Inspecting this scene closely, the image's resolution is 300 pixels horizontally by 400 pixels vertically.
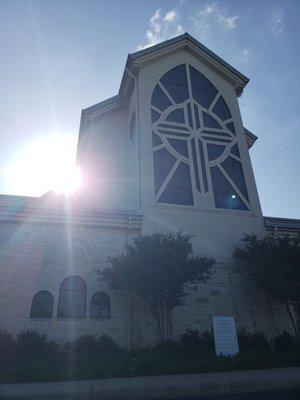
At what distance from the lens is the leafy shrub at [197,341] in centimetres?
1328

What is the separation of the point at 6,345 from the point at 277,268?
11907 mm

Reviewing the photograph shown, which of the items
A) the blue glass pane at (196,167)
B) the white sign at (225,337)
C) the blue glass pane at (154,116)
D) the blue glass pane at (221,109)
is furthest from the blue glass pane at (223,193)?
the white sign at (225,337)

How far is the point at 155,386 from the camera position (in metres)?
8.31

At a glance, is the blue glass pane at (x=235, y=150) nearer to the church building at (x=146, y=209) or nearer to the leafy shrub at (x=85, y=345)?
the church building at (x=146, y=209)

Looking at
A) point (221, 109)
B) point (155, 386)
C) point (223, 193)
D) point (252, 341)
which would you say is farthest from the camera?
point (221, 109)

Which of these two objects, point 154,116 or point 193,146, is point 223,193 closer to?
point 193,146

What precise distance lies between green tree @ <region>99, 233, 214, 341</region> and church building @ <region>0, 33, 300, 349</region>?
95 cm

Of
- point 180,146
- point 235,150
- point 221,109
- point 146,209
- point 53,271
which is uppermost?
point 221,109

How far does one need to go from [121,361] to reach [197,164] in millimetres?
12654

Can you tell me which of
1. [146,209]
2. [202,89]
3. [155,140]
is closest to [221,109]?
[202,89]

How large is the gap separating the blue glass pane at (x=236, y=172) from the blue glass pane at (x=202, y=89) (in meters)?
4.73

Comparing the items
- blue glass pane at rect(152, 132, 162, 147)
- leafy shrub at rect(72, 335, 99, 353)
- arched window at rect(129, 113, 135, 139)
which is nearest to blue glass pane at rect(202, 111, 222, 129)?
blue glass pane at rect(152, 132, 162, 147)

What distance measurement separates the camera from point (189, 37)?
949 inches

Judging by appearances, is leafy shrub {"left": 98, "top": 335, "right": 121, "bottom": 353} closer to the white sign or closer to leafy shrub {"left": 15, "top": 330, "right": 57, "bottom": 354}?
leafy shrub {"left": 15, "top": 330, "right": 57, "bottom": 354}
